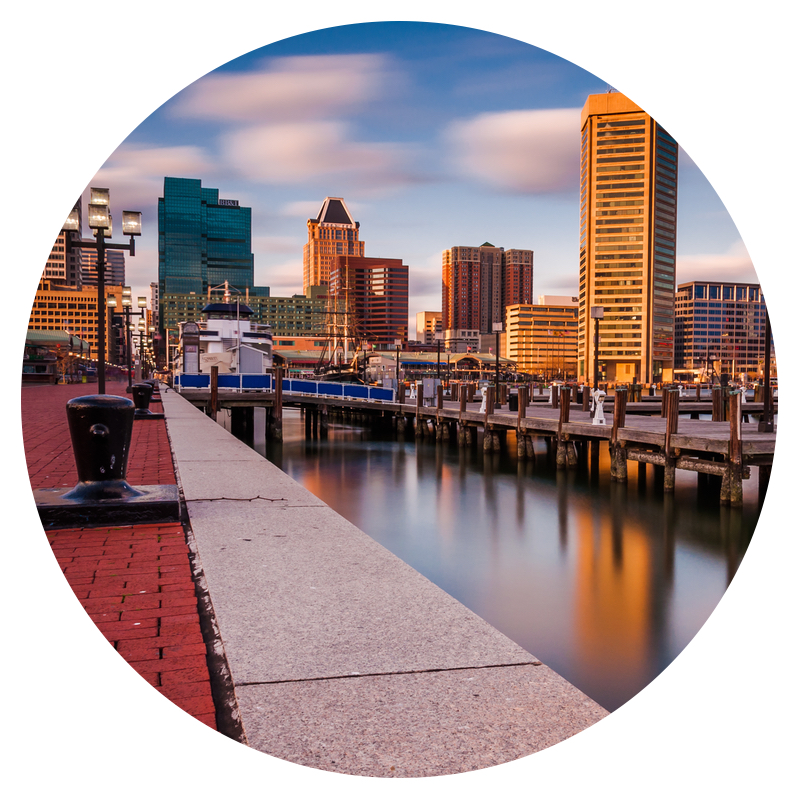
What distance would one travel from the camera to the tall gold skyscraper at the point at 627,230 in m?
142

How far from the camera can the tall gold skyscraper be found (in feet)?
464

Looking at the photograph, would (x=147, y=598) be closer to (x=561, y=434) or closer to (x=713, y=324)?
(x=561, y=434)

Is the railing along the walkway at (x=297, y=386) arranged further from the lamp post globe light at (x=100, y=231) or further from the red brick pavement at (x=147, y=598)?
the red brick pavement at (x=147, y=598)

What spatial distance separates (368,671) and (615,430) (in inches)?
726

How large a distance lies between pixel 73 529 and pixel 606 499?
52.9 ft

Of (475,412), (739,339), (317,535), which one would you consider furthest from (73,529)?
(739,339)

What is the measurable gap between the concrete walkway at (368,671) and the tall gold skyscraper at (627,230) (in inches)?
5467

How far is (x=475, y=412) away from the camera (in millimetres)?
31281

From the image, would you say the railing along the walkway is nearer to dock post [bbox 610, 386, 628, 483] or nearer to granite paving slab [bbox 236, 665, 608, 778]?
dock post [bbox 610, 386, 628, 483]

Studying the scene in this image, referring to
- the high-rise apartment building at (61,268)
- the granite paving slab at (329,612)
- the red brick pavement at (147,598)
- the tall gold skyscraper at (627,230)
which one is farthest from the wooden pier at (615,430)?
the tall gold skyscraper at (627,230)

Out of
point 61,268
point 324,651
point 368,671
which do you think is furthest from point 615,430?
point 61,268

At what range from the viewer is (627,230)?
144 meters

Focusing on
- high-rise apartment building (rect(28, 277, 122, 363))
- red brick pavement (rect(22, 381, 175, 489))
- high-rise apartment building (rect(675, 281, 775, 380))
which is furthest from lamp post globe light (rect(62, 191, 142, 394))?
high-rise apartment building (rect(675, 281, 775, 380))

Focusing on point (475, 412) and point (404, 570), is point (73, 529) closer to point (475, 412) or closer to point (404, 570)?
point (404, 570)
